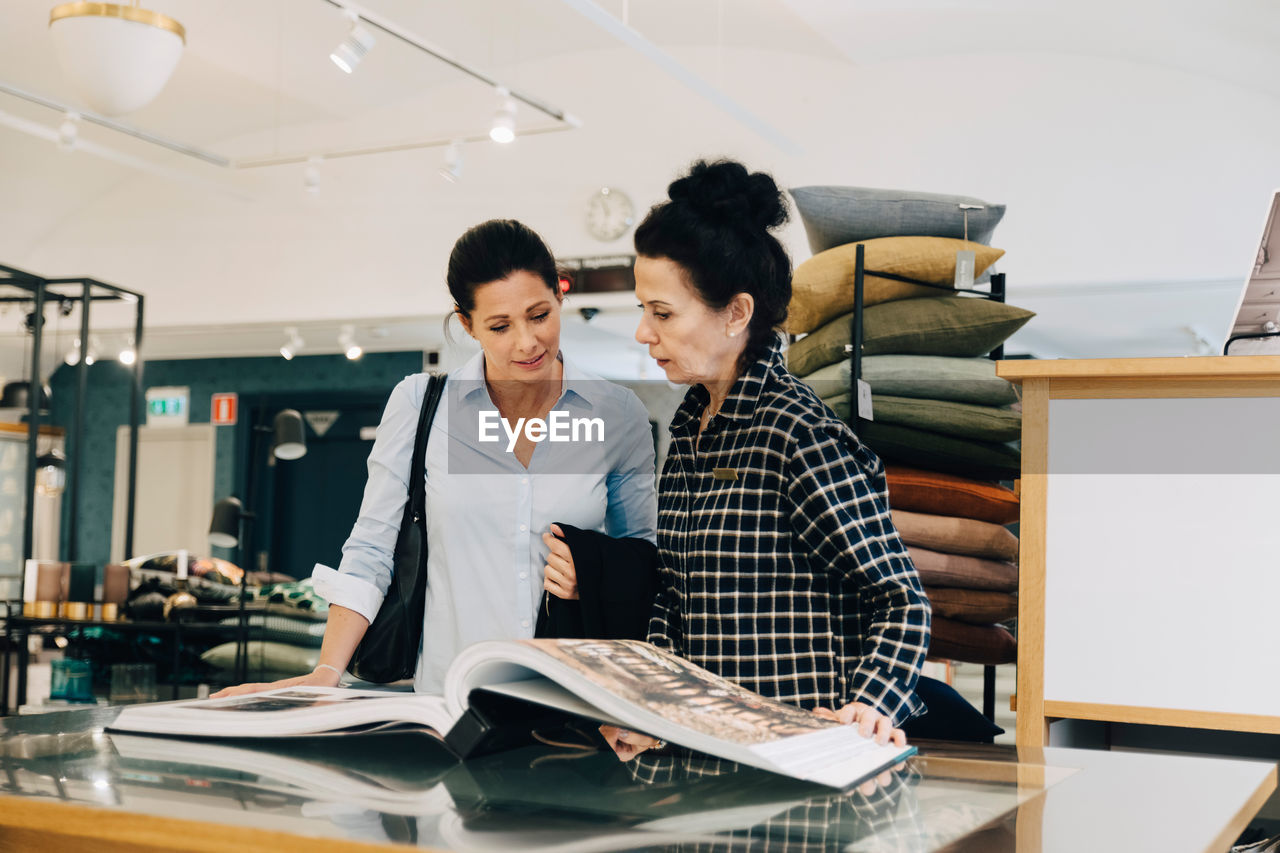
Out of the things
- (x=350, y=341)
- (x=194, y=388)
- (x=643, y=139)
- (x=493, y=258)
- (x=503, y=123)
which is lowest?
(x=493, y=258)

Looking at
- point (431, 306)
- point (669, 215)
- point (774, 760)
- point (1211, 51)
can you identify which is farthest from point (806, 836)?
point (431, 306)

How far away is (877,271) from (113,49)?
2.82 m

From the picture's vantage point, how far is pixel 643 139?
7.47 meters

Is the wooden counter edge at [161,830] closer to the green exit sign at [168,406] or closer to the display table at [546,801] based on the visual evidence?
the display table at [546,801]

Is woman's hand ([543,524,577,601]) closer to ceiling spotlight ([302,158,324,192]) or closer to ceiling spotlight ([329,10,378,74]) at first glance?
ceiling spotlight ([329,10,378,74])

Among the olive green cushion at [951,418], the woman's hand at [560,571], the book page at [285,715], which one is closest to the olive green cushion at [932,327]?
the olive green cushion at [951,418]

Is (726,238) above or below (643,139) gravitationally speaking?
below

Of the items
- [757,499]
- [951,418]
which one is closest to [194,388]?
[951,418]

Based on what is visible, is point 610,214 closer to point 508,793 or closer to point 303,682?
point 303,682

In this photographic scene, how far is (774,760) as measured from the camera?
0.76m

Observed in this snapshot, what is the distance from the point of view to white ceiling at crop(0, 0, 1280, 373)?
243 inches

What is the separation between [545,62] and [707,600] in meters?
7.00

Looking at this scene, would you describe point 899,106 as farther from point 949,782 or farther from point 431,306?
point 949,782

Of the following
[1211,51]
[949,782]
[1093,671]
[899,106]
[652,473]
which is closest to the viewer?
[949,782]
